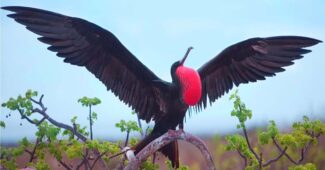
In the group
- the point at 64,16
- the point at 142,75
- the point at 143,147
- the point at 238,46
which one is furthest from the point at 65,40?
the point at 238,46

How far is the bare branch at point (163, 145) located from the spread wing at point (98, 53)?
275 millimetres

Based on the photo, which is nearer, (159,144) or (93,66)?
(159,144)

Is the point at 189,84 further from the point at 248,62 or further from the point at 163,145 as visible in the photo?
the point at 248,62

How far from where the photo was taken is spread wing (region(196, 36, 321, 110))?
2594 millimetres

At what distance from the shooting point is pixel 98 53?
2.49 m

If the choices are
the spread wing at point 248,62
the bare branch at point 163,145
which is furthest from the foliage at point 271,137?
the bare branch at point 163,145

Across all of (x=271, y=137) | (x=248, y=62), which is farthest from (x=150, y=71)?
(x=271, y=137)

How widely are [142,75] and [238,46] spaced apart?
47 cm

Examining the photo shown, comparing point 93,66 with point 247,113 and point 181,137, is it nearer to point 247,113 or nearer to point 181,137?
point 181,137

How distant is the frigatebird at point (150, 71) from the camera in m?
2.34

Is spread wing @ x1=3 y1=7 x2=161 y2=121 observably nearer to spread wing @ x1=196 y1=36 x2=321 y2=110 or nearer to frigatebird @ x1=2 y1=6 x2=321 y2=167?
frigatebird @ x1=2 y1=6 x2=321 y2=167

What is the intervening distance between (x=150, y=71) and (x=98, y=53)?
0.24m

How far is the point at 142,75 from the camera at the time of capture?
2.55 meters

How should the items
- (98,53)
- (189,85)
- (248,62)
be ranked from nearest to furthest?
(189,85) < (98,53) < (248,62)
